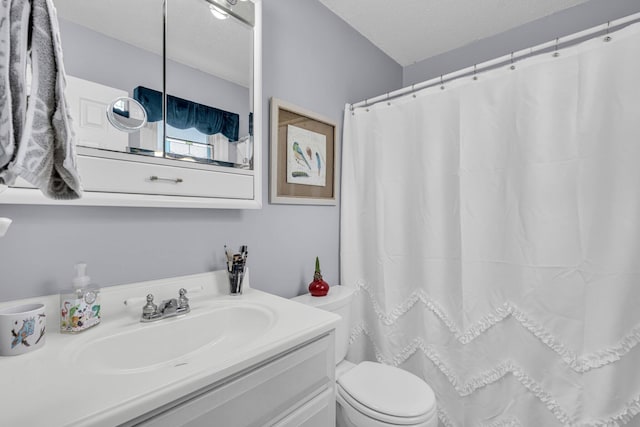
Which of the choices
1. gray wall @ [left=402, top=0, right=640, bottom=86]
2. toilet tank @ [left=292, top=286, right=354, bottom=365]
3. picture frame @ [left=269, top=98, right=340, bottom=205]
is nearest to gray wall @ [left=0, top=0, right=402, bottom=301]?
picture frame @ [left=269, top=98, right=340, bottom=205]

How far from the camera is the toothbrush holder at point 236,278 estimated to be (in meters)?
1.16

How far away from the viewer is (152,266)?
103cm

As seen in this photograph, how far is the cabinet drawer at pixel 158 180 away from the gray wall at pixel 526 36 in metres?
1.82

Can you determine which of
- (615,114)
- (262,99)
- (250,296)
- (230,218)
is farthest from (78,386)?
(615,114)

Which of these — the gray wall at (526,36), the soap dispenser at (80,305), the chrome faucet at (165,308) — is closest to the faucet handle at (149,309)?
the chrome faucet at (165,308)

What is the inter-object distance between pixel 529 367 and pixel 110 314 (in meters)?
1.65

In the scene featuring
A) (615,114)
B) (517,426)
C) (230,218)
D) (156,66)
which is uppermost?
(156,66)

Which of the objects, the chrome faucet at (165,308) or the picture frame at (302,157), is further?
the picture frame at (302,157)

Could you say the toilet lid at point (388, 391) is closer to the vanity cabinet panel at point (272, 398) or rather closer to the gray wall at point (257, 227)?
the vanity cabinet panel at point (272, 398)

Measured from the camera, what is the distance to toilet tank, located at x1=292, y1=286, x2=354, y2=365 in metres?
1.42

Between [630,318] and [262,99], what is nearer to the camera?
[630,318]

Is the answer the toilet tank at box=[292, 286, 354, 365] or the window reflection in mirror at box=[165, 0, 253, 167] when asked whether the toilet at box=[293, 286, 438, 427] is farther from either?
the window reflection in mirror at box=[165, 0, 253, 167]

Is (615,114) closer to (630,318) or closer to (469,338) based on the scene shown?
(630,318)

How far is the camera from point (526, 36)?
6.09 feet
